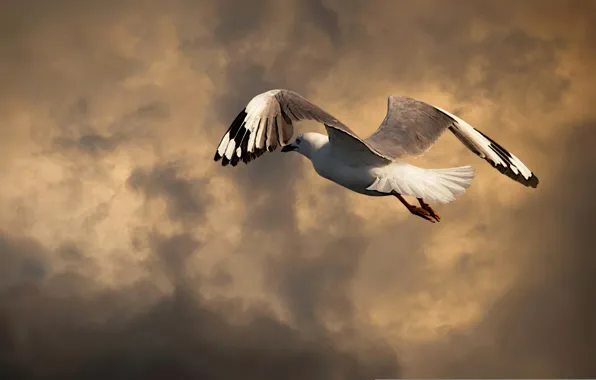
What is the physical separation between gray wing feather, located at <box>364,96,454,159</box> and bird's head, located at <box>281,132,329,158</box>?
2.31 feet

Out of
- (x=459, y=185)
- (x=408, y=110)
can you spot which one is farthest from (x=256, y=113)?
(x=408, y=110)

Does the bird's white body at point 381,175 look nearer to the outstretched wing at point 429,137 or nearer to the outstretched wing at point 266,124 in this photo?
the outstretched wing at point 429,137

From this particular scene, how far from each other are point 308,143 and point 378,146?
0.92 metres

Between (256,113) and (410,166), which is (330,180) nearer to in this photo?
(410,166)

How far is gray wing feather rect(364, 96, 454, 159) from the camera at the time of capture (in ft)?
41.9

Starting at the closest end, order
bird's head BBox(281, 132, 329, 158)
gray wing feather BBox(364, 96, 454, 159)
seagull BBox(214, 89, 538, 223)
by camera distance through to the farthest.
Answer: seagull BBox(214, 89, 538, 223) < bird's head BBox(281, 132, 329, 158) < gray wing feather BBox(364, 96, 454, 159)

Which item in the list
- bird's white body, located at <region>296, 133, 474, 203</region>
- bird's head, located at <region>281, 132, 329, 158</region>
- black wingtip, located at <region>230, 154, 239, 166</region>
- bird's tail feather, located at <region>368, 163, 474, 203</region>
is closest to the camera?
black wingtip, located at <region>230, 154, 239, 166</region>

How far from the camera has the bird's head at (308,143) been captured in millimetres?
12375

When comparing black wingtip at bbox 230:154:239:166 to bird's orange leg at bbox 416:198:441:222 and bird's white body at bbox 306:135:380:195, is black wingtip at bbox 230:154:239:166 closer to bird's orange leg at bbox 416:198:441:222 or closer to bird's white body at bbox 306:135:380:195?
bird's white body at bbox 306:135:380:195

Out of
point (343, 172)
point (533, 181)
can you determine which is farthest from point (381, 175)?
point (533, 181)

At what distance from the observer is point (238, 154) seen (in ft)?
33.9

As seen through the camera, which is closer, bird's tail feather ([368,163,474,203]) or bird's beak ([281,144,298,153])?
bird's tail feather ([368,163,474,203])

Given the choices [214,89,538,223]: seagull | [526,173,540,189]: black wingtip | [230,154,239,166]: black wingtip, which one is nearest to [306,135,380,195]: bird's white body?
[214,89,538,223]: seagull

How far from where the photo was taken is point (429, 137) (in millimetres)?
13172
